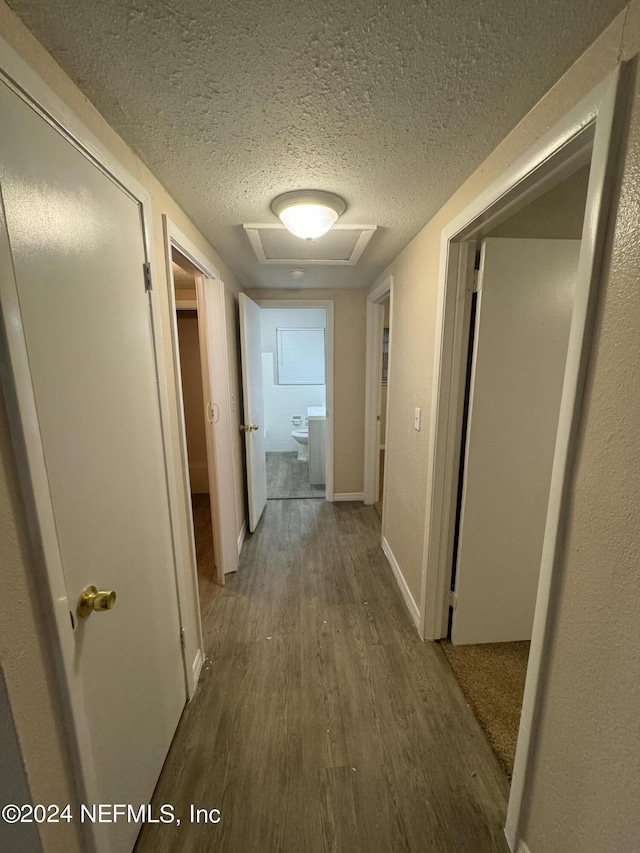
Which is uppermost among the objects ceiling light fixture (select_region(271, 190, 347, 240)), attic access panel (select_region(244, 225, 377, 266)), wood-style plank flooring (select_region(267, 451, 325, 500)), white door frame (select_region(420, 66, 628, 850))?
attic access panel (select_region(244, 225, 377, 266))

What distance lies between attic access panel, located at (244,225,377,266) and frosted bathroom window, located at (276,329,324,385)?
270 centimetres

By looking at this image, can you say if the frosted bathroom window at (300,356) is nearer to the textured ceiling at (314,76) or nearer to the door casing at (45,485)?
the textured ceiling at (314,76)

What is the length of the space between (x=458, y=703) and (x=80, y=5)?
241 centimetres

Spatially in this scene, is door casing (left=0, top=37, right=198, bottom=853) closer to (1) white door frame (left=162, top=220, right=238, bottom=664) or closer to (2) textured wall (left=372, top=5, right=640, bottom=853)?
(1) white door frame (left=162, top=220, right=238, bottom=664)

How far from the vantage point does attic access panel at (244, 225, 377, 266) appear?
166cm

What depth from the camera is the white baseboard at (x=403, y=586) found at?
1.87 metres

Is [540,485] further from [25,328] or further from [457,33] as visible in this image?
[25,328]

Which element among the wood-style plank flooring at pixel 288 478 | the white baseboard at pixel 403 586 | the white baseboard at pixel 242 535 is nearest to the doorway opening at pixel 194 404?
the white baseboard at pixel 242 535

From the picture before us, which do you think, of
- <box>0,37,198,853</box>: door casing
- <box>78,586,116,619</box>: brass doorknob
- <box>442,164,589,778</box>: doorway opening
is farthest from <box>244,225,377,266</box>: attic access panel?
<box>78,586,116,619</box>: brass doorknob

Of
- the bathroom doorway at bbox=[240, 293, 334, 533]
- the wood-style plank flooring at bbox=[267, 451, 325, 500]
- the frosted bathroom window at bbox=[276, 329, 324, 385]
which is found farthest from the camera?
the frosted bathroom window at bbox=[276, 329, 324, 385]

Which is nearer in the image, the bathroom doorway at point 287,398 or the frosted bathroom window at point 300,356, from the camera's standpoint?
the bathroom doorway at point 287,398

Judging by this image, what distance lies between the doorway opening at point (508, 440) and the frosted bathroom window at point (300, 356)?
3.63 m

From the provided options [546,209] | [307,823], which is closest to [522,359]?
[546,209]

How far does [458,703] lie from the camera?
1.45 m
